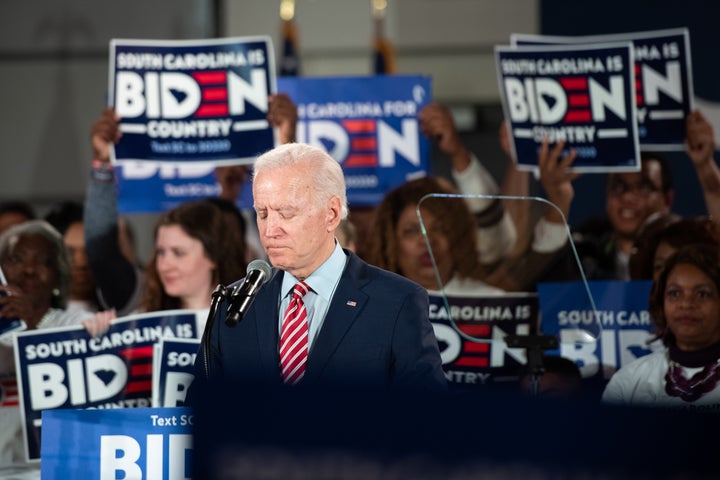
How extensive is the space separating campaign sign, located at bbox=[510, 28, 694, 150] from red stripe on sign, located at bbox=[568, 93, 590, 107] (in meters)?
0.21

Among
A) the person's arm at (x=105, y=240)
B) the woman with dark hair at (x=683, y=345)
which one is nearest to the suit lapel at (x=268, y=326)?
the woman with dark hair at (x=683, y=345)

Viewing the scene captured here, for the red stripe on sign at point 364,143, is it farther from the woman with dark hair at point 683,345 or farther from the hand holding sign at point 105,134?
the woman with dark hair at point 683,345

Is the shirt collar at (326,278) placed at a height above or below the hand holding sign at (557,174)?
below

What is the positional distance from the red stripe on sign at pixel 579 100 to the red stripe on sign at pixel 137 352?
1.86m

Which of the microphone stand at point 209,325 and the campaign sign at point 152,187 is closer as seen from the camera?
the microphone stand at point 209,325

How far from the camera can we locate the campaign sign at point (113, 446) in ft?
9.28

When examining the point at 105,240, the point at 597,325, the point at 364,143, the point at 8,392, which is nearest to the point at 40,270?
the point at 105,240

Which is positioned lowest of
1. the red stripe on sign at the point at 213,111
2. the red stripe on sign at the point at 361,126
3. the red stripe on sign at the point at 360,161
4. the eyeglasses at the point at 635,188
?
the eyeglasses at the point at 635,188

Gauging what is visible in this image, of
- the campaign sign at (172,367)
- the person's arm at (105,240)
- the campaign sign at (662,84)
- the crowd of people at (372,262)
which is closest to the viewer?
the crowd of people at (372,262)

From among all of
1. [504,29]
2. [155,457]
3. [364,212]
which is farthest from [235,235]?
[504,29]

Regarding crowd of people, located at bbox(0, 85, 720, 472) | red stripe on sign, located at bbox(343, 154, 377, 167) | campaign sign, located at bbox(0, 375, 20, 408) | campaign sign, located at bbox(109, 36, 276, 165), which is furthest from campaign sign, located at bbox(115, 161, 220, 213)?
campaign sign, located at bbox(0, 375, 20, 408)

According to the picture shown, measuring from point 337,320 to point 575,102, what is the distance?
2.29 m

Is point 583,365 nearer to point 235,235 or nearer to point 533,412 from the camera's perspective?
point 235,235

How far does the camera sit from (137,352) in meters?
4.10
